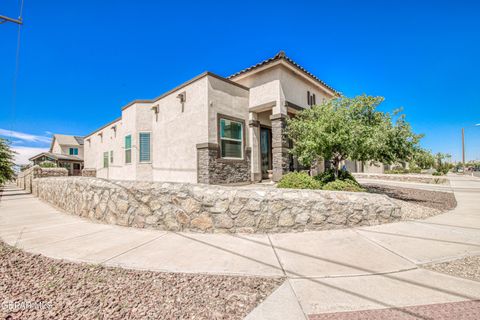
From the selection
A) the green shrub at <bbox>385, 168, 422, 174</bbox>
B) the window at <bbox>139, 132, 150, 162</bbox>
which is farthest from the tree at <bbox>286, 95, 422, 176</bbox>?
the green shrub at <bbox>385, 168, 422, 174</bbox>

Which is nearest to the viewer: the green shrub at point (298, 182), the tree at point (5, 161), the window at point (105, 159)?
the green shrub at point (298, 182)

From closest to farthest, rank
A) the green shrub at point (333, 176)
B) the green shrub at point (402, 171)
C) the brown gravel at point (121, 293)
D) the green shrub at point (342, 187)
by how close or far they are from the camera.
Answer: the brown gravel at point (121, 293) → the green shrub at point (342, 187) → the green shrub at point (333, 176) → the green shrub at point (402, 171)

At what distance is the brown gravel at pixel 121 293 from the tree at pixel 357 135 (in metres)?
5.46

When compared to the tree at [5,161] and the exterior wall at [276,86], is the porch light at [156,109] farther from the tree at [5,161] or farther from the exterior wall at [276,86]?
the tree at [5,161]

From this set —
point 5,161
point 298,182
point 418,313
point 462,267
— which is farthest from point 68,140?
point 462,267

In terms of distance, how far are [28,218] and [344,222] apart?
8572 mm

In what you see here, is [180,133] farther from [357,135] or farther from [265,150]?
[357,135]

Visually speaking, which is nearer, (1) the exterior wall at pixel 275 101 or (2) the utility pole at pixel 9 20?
(2) the utility pole at pixel 9 20

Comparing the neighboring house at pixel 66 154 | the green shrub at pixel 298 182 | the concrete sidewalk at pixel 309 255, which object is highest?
the neighboring house at pixel 66 154

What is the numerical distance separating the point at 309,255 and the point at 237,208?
1.70 m

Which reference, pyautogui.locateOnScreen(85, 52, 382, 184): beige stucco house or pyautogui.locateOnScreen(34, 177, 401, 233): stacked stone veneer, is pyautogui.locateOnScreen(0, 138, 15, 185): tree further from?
pyautogui.locateOnScreen(34, 177, 401, 233): stacked stone veneer

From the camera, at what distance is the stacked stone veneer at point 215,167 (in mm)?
9016

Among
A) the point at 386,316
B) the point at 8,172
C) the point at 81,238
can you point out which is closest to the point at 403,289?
the point at 386,316

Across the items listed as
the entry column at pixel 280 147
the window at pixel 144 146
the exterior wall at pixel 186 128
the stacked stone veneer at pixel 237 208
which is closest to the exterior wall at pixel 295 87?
the entry column at pixel 280 147
